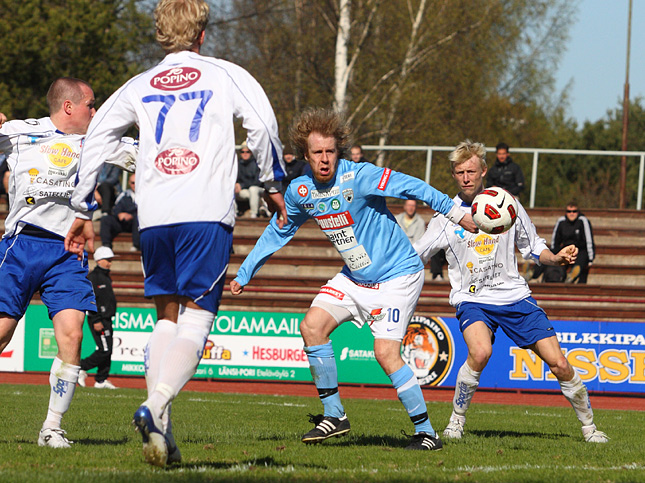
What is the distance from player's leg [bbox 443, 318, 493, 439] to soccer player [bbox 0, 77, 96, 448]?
3.10 m

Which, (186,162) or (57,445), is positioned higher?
(186,162)

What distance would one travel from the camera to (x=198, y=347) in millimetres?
4645

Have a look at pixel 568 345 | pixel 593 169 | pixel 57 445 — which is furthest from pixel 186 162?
pixel 593 169

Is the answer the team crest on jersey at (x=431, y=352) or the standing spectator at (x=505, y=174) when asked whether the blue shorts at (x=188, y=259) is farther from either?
the standing spectator at (x=505, y=174)

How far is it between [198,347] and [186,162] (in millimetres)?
935

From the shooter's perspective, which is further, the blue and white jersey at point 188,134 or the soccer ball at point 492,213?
the soccer ball at point 492,213

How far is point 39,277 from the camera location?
6.20 meters

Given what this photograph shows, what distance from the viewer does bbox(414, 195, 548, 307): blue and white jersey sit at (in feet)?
24.9

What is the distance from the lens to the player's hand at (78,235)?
16.8ft

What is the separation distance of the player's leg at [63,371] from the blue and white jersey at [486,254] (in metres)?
2.85

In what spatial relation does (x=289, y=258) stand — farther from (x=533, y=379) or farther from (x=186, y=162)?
(x=186, y=162)

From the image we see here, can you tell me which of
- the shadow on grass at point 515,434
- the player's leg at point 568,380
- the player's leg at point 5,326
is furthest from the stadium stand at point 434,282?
the player's leg at point 5,326

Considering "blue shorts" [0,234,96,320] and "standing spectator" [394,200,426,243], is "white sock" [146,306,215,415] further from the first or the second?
"standing spectator" [394,200,426,243]

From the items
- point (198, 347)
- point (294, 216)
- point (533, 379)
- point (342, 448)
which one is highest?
point (294, 216)
